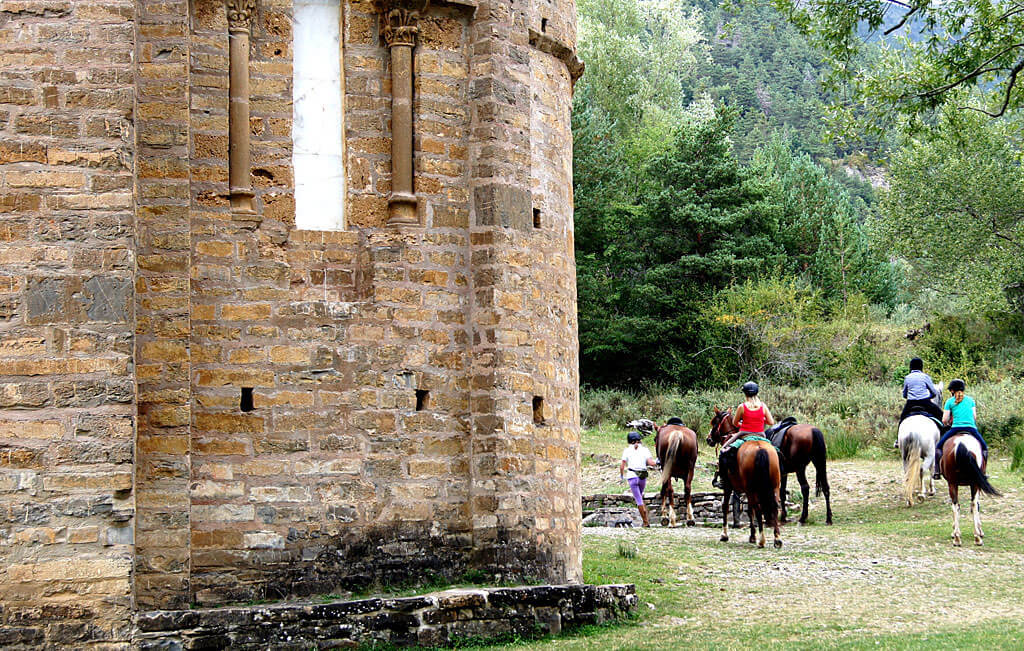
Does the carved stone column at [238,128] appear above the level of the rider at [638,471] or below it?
above

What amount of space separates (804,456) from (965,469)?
351 centimetres

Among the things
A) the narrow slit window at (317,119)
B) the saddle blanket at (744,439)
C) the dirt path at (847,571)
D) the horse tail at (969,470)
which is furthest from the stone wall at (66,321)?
the horse tail at (969,470)

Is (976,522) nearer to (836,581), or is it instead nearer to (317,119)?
(836,581)

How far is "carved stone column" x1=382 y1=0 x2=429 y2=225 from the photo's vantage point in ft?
35.1

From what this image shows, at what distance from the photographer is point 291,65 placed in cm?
1052

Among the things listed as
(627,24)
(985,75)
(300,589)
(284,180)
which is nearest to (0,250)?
(284,180)

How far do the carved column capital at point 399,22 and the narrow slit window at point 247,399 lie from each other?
11.2 ft

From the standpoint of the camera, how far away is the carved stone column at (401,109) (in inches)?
421

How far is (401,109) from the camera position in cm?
1071

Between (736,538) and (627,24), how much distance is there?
35098 millimetres

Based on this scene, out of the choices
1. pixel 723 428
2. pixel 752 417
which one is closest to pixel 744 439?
pixel 752 417

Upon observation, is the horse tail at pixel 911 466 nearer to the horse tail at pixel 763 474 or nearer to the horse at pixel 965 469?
the horse at pixel 965 469

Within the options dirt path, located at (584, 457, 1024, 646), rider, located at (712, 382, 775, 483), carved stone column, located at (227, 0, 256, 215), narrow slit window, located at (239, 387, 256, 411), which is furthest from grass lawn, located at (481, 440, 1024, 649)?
carved stone column, located at (227, 0, 256, 215)


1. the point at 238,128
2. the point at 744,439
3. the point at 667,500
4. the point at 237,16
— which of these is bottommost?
the point at 667,500
